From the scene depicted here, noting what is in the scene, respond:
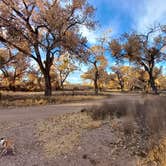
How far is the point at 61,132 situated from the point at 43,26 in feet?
52.0

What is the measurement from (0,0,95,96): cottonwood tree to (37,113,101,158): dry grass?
505 inches

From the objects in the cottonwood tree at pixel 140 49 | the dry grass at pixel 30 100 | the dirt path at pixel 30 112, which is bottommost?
the dirt path at pixel 30 112

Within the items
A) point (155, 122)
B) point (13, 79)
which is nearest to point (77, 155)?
point (155, 122)

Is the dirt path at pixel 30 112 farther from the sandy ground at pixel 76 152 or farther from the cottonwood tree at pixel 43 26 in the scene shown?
the cottonwood tree at pixel 43 26

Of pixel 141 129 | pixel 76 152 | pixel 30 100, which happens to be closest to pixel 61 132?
pixel 76 152

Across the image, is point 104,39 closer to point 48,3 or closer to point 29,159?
point 48,3


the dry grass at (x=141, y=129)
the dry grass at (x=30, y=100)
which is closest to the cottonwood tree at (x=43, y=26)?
the dry grass at (x=30, y=100)

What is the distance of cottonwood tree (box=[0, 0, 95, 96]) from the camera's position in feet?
68.3

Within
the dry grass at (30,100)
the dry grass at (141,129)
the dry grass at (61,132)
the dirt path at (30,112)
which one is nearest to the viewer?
the dry grass at (141,129)

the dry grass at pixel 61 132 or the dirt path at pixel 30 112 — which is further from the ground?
the dirt path at pixel 30 112

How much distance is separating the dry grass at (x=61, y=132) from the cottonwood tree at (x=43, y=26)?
12.8 metres

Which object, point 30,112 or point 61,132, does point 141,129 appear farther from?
point 30,112

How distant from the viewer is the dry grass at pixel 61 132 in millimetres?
6929

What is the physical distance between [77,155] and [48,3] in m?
18.6
